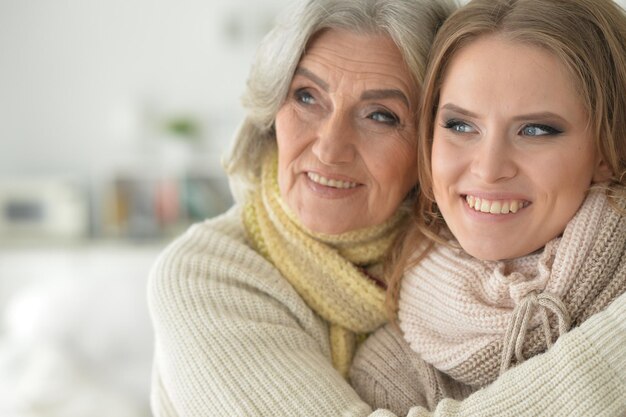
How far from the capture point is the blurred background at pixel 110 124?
481cm

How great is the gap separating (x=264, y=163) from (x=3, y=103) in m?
4.13

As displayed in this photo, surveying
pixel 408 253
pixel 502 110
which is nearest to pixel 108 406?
pixel 408 253

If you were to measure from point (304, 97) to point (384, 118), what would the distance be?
158mm

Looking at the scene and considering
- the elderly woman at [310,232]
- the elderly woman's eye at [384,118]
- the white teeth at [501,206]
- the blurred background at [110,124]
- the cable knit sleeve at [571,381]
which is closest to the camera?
the cable knit sleeve at [571,381]

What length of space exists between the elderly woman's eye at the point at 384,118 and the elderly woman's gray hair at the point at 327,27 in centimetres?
7

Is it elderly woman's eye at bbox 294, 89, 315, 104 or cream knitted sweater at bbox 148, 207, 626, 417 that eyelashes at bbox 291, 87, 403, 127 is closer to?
elderly woman's eye at bbox 294, 89, 315, 104

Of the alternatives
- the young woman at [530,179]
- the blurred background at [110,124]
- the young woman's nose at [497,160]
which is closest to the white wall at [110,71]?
the blurred background at [110,124]

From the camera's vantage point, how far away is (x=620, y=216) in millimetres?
1178

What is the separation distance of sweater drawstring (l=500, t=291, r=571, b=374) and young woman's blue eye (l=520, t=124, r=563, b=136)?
9.3 inches

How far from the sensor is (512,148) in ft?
3.82

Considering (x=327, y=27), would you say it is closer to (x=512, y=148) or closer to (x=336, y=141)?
(x=336, y=141)

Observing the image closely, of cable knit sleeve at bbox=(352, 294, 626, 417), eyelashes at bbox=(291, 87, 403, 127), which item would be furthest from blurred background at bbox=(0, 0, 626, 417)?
cable knit sleeve at bbox=(352, 294, 626, 417)

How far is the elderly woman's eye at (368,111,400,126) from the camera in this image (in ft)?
4.66

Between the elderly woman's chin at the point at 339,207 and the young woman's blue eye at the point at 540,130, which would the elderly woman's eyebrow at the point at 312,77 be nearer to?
the elderly woman's chin at the point at 339,207
